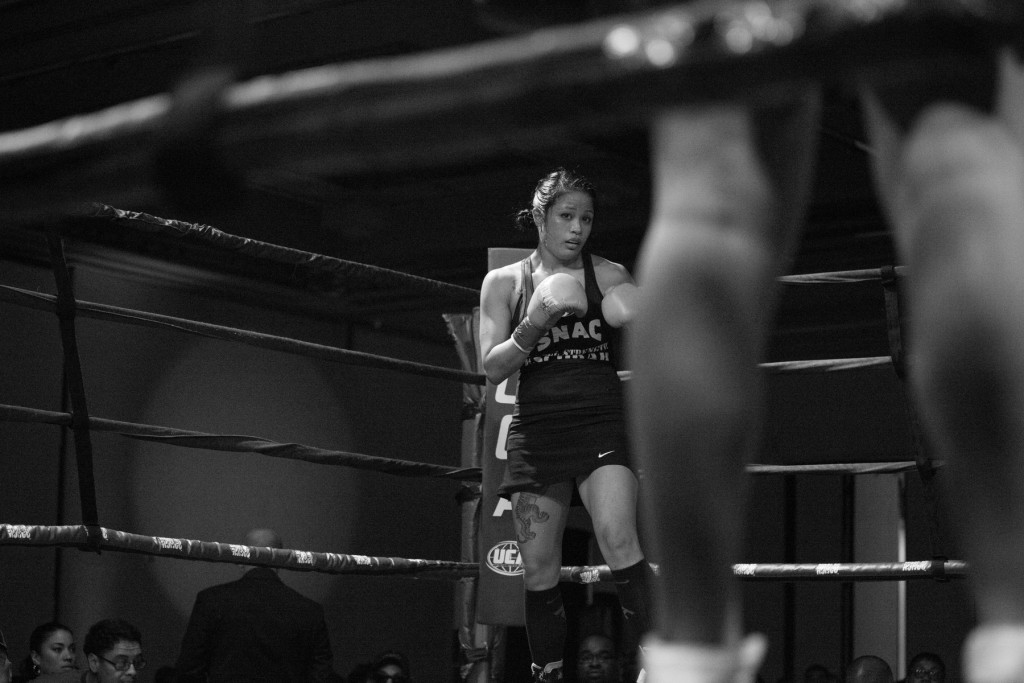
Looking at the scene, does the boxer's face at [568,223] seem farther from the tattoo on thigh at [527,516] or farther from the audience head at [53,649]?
the audience head at [53,649]

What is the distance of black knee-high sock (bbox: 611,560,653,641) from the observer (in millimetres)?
2672

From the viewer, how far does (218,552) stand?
2723 mm

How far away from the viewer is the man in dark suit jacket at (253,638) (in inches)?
195

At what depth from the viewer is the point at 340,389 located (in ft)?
33.4

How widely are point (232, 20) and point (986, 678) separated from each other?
21.7 inches

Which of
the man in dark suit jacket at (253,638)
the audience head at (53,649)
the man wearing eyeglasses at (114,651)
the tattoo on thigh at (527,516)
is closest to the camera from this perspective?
the tattoo on thigh at (527,516)

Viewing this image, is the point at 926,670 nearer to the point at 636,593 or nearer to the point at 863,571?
the point at 863,571

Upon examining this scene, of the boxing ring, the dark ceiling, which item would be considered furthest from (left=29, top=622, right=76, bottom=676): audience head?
the boxing ring

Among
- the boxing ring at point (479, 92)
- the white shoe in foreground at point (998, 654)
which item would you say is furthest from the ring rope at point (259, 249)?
the white shoe in foreground at point (998, 654)

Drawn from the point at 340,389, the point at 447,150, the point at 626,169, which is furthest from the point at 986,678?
the point at 340,389

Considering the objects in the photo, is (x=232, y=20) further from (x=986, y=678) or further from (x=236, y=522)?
(x=236, y=522)

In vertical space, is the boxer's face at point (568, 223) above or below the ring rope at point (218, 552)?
above

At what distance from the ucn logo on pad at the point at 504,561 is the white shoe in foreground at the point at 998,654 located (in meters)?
2.89

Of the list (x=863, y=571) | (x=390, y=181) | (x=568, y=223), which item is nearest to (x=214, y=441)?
(x=568, y=223)
